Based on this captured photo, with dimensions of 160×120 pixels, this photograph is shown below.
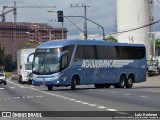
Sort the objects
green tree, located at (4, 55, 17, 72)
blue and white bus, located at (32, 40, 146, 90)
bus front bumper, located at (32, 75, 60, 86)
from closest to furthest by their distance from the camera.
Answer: bus front bumper, located at (32, 75, 60, 86) → blue and white bus, located at (32, 40, 146, 90) → green tree, located at (4, 55, 17, 72)

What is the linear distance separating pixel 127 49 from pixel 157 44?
348ft

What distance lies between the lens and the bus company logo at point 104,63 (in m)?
40.7

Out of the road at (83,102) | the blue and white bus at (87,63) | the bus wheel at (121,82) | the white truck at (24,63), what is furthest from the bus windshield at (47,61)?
the white truck at (24,63)

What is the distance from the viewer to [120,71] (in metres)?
43.7

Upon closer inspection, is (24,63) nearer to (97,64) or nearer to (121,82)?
(121,82)

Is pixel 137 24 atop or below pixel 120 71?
atop

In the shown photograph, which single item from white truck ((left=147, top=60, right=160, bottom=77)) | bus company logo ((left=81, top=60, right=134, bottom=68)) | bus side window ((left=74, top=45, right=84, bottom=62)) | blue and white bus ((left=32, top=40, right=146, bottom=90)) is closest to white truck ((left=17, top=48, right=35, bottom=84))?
blue and white bus ((left=32, top=40, right=146, bottom=90))

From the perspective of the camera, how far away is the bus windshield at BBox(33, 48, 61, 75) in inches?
1517

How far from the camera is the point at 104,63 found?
42.3 m

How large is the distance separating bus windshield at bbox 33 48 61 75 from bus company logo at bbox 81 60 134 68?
97.8 inches

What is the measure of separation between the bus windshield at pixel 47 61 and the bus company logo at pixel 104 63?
2.48 m

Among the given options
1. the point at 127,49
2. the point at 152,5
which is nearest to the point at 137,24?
the point at 152,5

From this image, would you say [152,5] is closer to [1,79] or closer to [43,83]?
[1,79]

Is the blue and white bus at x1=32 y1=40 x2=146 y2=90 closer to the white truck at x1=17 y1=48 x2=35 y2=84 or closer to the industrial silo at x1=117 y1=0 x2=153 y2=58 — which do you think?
the white truck at x1=17 y1=48 x2=35 y2=84
